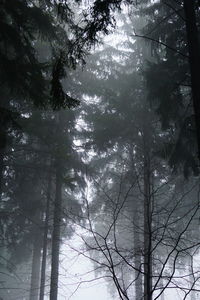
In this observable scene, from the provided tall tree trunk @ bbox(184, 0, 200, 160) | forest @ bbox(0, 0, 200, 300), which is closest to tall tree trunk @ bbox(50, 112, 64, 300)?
forest @ bbox(0, 0, 200, 300)

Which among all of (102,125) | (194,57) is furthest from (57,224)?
(194,57)

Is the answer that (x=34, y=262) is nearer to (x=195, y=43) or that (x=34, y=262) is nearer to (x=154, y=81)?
(x=154, y=81)

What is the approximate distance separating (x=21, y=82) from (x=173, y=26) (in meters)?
6.23

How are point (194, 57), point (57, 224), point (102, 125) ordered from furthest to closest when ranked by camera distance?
point (102, 125)
point (57, 224)
point (194, 57)

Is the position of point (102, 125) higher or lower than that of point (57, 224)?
higher

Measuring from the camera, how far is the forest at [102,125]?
5.52 m

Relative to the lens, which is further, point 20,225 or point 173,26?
point 20,225

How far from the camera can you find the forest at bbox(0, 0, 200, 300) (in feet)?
18.1

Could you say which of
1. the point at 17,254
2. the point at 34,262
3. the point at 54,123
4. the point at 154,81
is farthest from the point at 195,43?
the point at 34,262

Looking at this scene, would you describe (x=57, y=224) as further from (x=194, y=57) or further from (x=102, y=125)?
(x=194, y=57)

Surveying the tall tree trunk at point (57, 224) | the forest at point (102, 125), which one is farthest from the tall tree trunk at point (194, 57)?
the tall tree trunk at point (57, 224)

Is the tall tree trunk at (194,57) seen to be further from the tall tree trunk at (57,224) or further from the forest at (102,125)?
the tall tree trunk at (57,224)

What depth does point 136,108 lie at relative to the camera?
15.2 meters

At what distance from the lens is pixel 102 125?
15016mm
